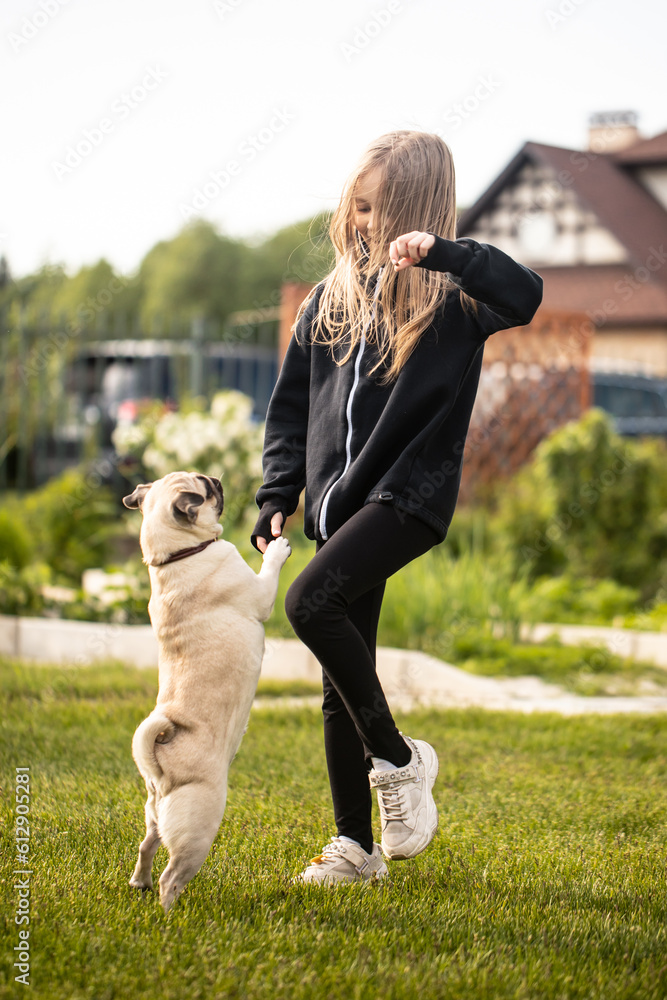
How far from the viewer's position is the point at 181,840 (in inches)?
88.3

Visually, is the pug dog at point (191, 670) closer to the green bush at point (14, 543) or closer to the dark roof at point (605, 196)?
the green bush at point (14, 543)

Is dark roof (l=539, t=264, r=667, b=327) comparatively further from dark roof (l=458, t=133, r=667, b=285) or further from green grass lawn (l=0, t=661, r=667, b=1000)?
green grass lawn (l=0, t=661, r=667, b=1000)

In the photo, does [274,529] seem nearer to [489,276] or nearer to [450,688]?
[489,276]

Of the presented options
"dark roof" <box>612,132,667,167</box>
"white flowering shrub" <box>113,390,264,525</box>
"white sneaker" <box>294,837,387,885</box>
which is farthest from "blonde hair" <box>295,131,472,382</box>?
"dark roof" <box>612,132,667,167</box>

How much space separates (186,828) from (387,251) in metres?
1.59

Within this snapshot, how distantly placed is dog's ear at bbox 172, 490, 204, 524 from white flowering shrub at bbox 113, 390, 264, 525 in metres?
4.66

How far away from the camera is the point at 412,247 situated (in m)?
2.33

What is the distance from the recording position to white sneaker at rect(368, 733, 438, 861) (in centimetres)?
248

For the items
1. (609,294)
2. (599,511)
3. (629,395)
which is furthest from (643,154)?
(599,511)

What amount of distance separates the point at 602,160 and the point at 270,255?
28.9 m

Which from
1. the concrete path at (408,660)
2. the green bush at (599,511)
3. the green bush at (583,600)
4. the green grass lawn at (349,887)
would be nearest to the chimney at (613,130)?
the green bush at (599,511)

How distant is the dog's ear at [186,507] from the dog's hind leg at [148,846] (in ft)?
2.09

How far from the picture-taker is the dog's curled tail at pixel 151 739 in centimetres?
225

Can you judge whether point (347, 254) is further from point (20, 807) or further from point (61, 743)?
point (61, 743)
